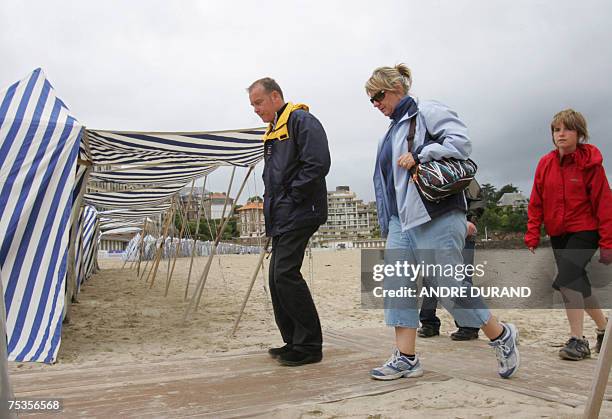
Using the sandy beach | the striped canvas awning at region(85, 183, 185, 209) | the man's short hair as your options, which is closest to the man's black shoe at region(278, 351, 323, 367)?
the sandy beach

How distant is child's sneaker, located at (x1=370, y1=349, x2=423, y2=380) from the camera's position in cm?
238

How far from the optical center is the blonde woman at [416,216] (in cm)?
231

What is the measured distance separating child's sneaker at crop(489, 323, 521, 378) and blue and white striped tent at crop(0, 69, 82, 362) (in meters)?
2.55

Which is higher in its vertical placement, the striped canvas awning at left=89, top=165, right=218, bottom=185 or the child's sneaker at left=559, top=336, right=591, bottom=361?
the striped canvas awning at left=89, top=165, right=218, bottom=185

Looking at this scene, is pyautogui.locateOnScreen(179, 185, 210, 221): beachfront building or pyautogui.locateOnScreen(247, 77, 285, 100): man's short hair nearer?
pyautogui.locateOnScreen(247, 77, 285, 100): man's short hair

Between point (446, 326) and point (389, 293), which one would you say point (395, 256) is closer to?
point (389, 293)

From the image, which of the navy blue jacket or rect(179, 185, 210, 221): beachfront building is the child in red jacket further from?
rect(179, 185, 210, 221): beachfront building

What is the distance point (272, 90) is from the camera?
122 inches

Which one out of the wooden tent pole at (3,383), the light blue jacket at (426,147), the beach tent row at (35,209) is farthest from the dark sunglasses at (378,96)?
the beach tent row at (35,209)

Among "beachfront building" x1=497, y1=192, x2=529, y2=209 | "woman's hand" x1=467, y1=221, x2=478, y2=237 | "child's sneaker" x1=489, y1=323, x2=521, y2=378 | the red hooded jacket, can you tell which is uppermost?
"beachfront building" x1=497, y1=192, x2=529, y2=209

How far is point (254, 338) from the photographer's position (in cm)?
389

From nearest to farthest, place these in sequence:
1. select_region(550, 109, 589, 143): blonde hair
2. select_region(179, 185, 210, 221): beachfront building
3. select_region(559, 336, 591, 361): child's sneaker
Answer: select_region(559, 336, 591, 361): child's sneaker → select_region(550, 109, 589, 143): blonde hair → select_region(179, 185, 210, 221): beachfront building

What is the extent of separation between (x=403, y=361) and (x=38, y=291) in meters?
2.27

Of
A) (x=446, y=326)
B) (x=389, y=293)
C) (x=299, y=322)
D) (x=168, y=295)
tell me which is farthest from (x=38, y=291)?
(x=168, y=295)
